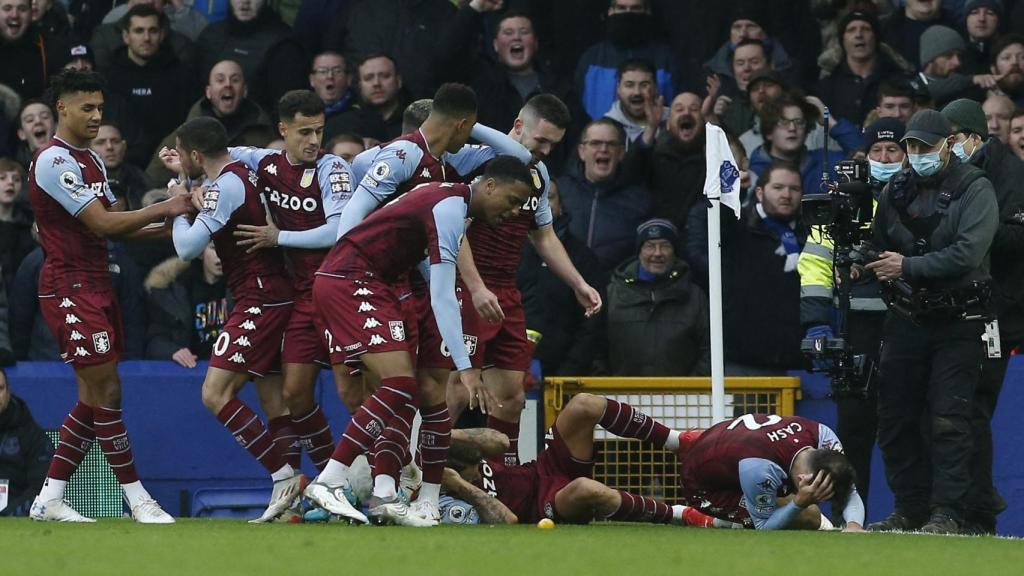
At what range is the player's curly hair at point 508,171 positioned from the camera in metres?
9.82

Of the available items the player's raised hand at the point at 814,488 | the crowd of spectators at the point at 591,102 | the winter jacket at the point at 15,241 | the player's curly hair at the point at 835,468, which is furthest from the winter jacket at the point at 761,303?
the winter jacket at the point at 15,241

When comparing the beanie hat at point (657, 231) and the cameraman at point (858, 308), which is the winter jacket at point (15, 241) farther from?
the cameraman at point (858, 308)

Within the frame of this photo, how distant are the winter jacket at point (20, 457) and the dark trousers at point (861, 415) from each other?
5336mm

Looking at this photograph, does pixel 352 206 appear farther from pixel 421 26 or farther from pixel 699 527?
pixel 421 26

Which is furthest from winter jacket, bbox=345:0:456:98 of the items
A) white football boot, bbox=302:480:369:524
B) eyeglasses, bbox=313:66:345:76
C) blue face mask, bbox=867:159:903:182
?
white football boot, bbox=302:480:369:524

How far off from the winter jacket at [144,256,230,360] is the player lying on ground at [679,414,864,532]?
4.47 metres

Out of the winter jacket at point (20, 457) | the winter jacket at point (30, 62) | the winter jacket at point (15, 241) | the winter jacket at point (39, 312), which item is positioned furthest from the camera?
the winter jacket at point (30, 62)

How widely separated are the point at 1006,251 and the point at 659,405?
262 cm

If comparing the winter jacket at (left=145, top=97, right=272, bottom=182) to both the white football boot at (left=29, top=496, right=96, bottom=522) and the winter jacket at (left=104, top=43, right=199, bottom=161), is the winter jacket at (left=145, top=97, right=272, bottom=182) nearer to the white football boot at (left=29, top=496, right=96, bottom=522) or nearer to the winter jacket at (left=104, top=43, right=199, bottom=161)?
the winter jacket at (left=104, top=43, right=199, bottom=161)

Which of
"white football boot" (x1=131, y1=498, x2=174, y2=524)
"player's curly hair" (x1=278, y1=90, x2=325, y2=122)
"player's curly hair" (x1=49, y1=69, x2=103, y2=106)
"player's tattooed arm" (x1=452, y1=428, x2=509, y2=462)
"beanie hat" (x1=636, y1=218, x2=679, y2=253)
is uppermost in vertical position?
"player's curly hair" (x1=49, y1=69, x2=103, y2=106)

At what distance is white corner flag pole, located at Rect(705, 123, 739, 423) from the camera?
11492mm

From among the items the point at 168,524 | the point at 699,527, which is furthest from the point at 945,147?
the point at 168,524

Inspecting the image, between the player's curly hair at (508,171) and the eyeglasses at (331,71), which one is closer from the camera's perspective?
the player's curly hair at (508,171)

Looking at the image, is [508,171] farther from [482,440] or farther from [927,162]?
[927,162]
